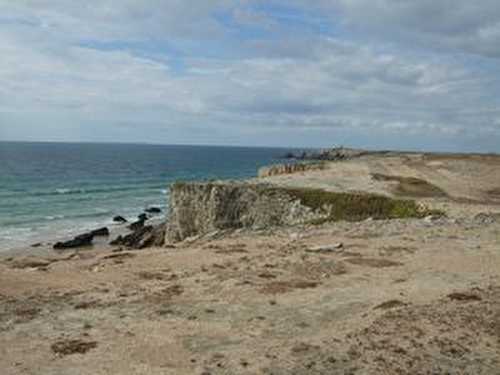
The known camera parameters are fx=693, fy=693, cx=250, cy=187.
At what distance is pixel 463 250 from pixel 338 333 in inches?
440


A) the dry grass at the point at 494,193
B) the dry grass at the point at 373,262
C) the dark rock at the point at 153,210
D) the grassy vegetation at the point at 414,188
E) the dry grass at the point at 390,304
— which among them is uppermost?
the grassy vegetation at the point at 414,188

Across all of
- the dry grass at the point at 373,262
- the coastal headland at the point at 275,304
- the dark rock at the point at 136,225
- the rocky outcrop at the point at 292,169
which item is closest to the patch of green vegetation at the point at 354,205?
the coastal headland at the point at 275,304

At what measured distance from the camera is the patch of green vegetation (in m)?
38.1

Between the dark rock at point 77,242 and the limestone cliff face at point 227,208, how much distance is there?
360 inches

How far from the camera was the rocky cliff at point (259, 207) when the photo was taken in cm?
3997

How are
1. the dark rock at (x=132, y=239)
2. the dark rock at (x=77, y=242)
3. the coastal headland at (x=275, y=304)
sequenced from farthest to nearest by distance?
the dark rock at (x=132, y=239) → the dark rock at (x=77, y=242) → the coastal headland at (x=275, y=304)

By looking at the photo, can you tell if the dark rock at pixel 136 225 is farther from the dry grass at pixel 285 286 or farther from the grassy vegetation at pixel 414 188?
the dry grass at pixel 285 286

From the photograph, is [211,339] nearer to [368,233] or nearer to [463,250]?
[463,250]

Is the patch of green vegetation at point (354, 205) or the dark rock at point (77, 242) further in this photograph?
the dark rock at point (77, 242)

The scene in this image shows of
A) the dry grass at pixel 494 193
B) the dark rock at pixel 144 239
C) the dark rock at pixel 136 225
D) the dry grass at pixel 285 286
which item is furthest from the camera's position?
the dark rock at pixel 136 225

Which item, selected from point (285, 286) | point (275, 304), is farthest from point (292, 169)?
point (275, 304)

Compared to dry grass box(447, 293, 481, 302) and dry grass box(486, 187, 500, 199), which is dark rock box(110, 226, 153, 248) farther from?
dry grass box(447, 293, 481, 302)

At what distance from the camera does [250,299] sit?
18281mm

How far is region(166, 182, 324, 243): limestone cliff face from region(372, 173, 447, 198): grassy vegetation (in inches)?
285
